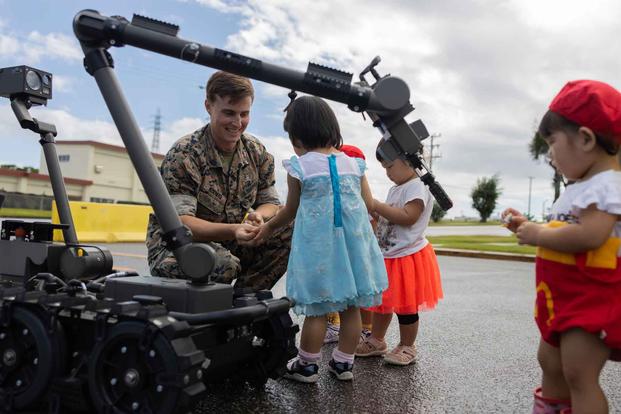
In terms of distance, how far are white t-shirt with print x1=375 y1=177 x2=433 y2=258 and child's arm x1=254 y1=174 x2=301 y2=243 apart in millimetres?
799

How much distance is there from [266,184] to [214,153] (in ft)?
1.45

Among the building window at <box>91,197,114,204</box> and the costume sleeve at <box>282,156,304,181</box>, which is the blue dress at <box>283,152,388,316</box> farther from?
the building window at <box>91,197,114,204</box>

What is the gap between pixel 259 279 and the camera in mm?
3008

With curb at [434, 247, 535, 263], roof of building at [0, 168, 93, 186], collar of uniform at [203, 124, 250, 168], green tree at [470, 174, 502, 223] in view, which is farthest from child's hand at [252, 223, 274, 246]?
green tree at [470, 174, 502, 223]

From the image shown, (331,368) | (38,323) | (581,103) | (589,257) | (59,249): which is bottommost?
(331,368)

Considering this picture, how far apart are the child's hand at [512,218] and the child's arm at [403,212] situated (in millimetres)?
1200

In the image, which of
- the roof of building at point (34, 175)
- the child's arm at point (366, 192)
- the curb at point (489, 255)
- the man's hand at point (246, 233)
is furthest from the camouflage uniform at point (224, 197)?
the roof of building at point (34, 175)

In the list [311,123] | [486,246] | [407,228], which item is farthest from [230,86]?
[486,246]

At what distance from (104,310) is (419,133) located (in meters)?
1.12

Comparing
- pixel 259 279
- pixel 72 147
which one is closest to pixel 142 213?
pixel 259 279

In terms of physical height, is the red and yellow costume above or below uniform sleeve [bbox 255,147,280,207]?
below

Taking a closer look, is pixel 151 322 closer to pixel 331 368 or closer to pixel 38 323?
pixel 38 323

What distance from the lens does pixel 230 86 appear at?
2.75m

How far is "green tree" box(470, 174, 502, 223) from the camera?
60.0 m
